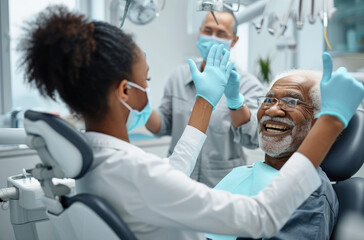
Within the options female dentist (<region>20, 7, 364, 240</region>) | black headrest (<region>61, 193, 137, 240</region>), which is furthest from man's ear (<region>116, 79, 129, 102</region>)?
black headrest (<region>61, 193, 137, 240</region>)

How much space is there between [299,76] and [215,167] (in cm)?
76

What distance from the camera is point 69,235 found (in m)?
0.93

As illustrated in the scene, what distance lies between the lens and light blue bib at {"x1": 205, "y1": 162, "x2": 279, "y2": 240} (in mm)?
1354

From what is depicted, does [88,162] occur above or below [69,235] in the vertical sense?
above

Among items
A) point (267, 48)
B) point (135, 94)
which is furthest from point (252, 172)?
point (267, 48)

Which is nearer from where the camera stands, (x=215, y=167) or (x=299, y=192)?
(x=299, y=192)

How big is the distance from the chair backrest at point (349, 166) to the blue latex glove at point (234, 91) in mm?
448

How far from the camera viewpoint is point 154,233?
0.89m

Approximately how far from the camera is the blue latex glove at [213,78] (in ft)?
3.77

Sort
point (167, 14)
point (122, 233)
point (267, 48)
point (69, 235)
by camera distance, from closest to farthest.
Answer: point (122, 233), point (69, 235), point (167, 14), point (267, 48)

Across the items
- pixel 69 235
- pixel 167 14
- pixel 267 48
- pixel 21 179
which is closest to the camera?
pixel 69 235

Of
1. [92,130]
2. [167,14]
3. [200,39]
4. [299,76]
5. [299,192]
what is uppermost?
[167,14]

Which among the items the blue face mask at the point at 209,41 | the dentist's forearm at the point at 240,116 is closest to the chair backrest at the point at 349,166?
the dentist's forearm at the point at 240,116

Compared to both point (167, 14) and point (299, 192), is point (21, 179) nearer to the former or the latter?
point (299, 192)
